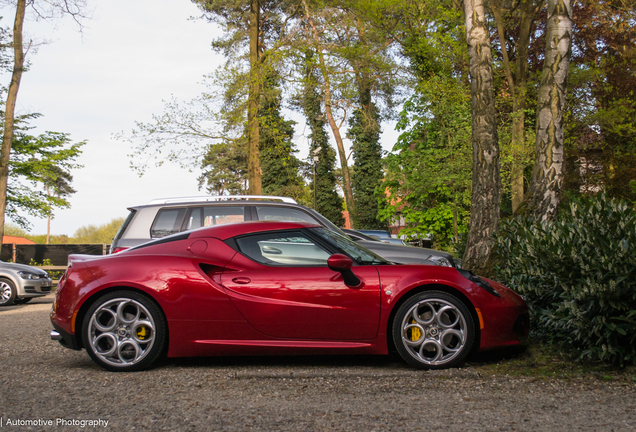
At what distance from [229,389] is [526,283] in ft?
11.3

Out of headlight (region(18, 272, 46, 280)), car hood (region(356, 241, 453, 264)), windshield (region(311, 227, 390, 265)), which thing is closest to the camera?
windshield (region(311, 227, 390, 265))

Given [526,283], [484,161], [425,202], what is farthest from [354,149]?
[526,283]

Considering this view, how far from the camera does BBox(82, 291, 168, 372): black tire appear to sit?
4879 mm

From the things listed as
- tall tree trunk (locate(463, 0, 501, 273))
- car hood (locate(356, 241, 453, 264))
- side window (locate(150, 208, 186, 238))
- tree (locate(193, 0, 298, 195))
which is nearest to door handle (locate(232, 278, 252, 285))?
side window (locate(150, 208, 186, 238))

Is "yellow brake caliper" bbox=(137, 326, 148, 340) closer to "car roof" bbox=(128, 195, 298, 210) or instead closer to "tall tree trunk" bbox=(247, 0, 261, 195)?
"car roof" bbox=(128, 195, 298, 210)

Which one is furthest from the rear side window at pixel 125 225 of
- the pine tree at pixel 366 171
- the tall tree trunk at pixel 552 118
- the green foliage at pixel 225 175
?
the green foliage at pixel 225 175

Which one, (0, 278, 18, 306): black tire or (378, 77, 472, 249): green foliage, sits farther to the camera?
(378, 77, 472, 249): green foliage

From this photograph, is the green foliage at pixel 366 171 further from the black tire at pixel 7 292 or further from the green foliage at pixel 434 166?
the black tire at pixel 7 292

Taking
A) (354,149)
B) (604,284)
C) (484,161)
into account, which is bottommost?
(604,284)

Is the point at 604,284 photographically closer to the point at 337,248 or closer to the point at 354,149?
the point at 337,248

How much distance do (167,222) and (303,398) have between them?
436cm

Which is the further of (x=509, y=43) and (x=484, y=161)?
(x=509, y=43)

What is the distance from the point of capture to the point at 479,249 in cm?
969

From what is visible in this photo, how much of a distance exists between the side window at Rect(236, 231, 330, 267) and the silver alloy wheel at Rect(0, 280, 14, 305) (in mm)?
11007
